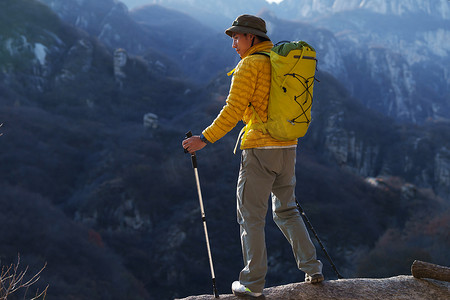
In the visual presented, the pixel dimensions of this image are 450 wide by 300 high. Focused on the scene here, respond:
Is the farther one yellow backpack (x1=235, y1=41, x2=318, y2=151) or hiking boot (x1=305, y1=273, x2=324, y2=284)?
hiking boot (x1=305, y1=273, x2=324, y2=284)

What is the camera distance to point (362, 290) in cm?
377

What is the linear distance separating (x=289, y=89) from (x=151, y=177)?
59280 millimetres

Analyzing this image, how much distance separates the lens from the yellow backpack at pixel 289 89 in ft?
10.8

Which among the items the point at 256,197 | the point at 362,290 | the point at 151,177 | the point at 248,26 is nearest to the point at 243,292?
the point at 256,197

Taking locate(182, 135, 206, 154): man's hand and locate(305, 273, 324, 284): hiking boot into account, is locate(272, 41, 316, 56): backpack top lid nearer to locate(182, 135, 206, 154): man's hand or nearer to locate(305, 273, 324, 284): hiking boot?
locate(182, 135, 206, 154): man's hand

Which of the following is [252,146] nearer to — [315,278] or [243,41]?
[243,41]

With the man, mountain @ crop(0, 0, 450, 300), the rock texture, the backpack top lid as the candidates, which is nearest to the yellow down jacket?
the man

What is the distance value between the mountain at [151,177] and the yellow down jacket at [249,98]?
1503 inches

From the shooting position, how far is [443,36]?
171 meters

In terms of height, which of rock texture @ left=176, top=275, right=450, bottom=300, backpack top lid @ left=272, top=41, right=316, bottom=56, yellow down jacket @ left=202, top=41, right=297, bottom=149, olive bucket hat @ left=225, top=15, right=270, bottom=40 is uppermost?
olive bucket hat @ left=225, top=15, right=270, bottom=40

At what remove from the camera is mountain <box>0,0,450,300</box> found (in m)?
43.6

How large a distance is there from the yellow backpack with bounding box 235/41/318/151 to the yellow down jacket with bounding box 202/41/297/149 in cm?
5

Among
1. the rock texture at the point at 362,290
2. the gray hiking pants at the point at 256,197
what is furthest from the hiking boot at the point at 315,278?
the gray hiking pants at the point at 256,197

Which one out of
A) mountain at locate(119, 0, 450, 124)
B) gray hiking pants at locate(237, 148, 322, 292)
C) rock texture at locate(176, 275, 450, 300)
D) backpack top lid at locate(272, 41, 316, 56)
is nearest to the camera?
backpack top lid at locate(272, 41, 316, 56)
